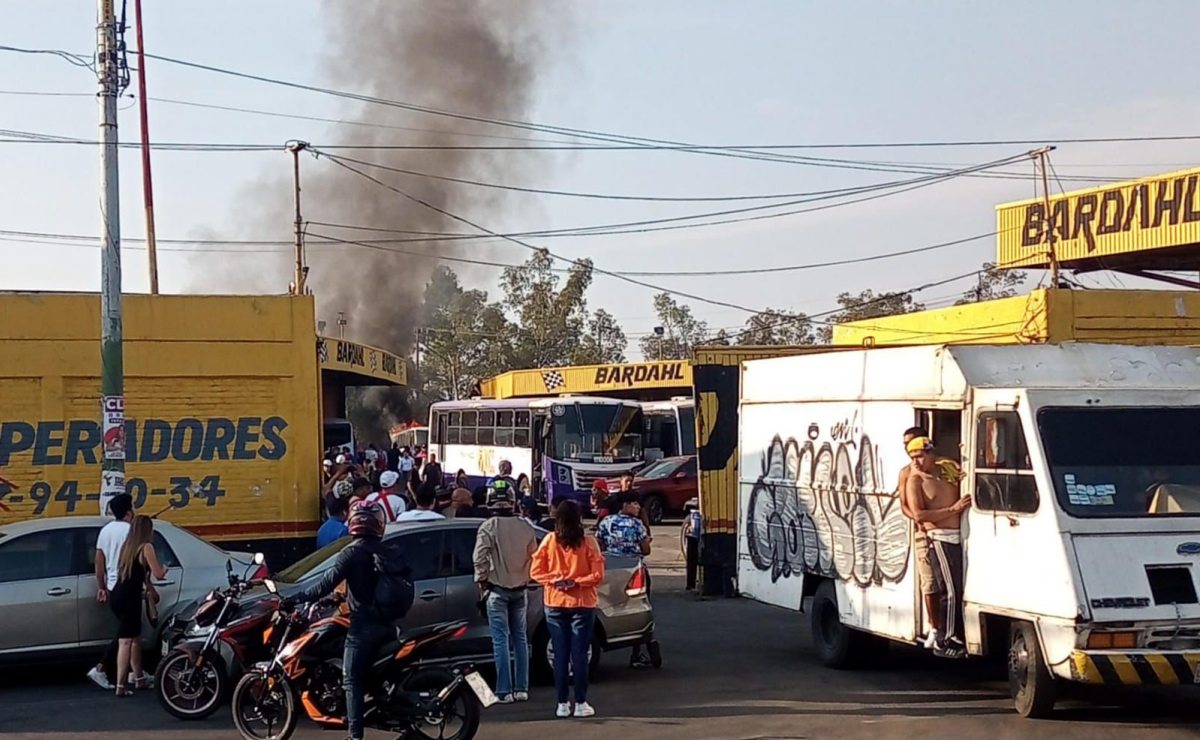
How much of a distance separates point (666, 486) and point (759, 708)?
21.7 meters

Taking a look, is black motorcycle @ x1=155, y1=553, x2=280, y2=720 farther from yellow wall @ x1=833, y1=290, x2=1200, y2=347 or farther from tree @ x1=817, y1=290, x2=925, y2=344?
tree @ x1=817, y1=290, x2=925, y2=344

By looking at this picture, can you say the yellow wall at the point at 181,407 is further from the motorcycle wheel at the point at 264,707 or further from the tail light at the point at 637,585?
the motorcycle wheel at the point at 264,707

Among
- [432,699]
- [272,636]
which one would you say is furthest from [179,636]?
[432,699]

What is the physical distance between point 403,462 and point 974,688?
21322mm

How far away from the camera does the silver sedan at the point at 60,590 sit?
1176 centimetres

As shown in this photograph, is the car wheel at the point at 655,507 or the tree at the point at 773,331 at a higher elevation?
the tree at the point at 773,331

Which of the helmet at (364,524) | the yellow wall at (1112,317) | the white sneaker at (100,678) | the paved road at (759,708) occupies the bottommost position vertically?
the paved road at (759,708)

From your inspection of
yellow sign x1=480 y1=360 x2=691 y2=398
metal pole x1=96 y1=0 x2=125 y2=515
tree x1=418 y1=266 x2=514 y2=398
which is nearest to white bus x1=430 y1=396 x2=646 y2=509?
yellow sign x1=480 y1=360 x2=691 y2=398

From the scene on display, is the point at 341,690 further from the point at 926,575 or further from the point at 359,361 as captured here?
the point at 359,361

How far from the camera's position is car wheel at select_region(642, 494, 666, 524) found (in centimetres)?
3191

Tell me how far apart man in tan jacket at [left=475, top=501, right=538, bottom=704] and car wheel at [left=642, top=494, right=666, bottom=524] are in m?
21.2

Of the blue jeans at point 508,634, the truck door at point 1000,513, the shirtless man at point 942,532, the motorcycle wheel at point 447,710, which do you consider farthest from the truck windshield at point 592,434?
the motorcycle wheel at point 447,710

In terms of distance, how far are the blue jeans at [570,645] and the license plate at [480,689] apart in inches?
58.6

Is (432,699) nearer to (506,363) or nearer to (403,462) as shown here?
(403,462)
